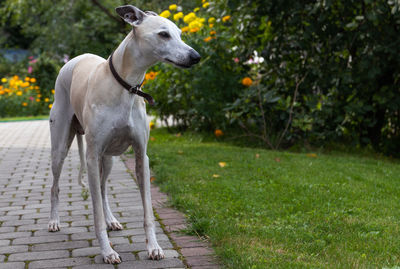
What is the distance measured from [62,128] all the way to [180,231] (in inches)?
51.6

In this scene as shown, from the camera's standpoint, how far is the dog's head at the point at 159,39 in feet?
10.7

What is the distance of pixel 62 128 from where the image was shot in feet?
13.8

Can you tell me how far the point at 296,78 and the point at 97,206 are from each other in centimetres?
558

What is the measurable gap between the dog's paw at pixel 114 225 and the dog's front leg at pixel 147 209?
0.68 m

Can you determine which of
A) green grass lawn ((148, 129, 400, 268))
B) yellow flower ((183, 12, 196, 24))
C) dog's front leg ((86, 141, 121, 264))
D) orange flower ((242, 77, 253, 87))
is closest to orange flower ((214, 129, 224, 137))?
orange flower ((242, 77, 253, 87))

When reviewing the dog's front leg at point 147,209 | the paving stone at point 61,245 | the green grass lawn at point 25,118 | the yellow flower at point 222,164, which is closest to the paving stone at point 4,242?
the paving stone at point 61,245

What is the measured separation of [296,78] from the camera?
8.48m

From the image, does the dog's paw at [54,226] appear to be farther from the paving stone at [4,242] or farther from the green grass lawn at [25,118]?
the green grass lawn at [25,118]

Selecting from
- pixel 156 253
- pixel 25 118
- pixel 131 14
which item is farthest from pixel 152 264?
pixel 25 118

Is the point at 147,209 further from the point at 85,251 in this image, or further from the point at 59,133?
the point at 59,133

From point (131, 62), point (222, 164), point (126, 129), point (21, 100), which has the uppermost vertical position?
point (131, 62)

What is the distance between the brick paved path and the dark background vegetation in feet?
7.34

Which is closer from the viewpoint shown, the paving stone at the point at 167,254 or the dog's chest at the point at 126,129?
the dog's chest at the point at 126,129

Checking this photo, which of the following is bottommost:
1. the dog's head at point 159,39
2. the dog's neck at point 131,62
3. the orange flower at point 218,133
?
the orange flower at point 218,133
